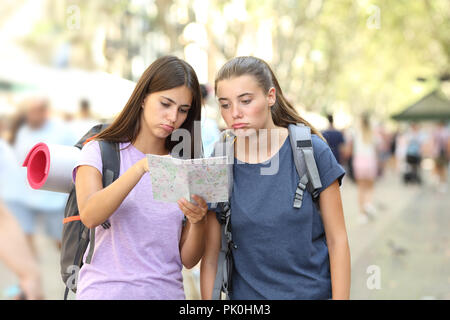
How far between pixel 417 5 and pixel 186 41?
14.2 meters

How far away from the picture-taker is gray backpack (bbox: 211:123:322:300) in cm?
229

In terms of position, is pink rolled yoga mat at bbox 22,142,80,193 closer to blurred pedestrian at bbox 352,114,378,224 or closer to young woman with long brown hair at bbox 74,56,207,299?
young woman with long brown hair at bbox 74,56,207,299

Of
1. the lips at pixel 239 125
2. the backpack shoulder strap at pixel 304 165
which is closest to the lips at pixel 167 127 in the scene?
the lips at pixel 239 125

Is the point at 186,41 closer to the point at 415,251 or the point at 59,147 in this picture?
the point at 415,251

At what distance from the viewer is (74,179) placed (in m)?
2.43

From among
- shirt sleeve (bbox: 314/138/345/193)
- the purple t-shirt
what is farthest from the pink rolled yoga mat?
shirt sleeve (bbox: 314/138/345/193)

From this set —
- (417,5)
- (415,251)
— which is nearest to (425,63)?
(417,5)

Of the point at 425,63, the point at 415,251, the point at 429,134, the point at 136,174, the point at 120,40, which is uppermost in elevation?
the point at 120,40

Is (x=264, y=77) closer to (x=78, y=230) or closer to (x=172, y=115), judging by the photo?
(x=172, y=115)

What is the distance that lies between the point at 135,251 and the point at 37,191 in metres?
3.80

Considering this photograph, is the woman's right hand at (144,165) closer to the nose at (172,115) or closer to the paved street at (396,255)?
the nose at (172,115)

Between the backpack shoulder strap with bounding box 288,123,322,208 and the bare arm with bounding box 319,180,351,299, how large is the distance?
59mm

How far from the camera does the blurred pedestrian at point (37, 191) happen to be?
5816 mm

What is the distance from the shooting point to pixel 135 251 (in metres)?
2.33
